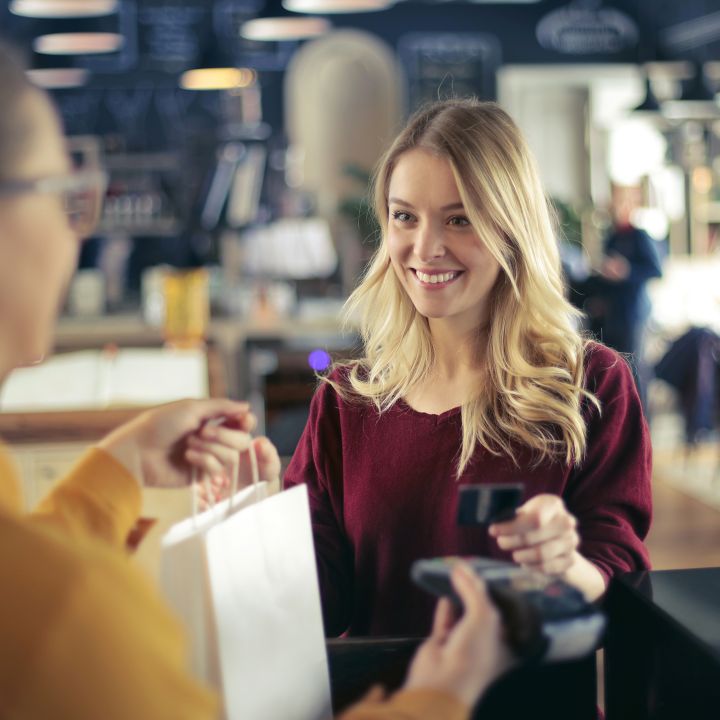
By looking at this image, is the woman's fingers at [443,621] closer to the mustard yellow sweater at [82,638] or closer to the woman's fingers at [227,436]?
the mustard yellow sweater at [82,638]

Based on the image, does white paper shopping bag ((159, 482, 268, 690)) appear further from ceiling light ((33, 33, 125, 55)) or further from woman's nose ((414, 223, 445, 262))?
ceiling light ((33, 33, 125, 55))

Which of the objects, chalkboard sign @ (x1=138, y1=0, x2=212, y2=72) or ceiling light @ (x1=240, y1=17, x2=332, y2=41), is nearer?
ceiling light @ (x1=240, y1=17, x2=332, y2=41)

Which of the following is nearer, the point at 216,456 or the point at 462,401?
the point at 216,456

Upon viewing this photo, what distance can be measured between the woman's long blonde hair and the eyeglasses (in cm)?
64

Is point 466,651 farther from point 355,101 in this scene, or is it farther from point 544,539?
point 355,101

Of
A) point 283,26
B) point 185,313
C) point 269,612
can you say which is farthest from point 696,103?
point 269,612

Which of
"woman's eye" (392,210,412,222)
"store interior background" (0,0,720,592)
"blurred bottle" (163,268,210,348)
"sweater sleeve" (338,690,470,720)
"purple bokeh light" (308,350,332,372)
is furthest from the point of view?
"store interior background" (0,0,720,592)

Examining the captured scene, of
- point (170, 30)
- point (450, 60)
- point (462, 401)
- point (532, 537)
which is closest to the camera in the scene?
point (532, 537)

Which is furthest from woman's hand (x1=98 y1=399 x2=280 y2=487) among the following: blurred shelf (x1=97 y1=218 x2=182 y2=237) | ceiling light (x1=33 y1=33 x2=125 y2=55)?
blurred shelf (x1=97 y1=218 x2=182 y2=237)

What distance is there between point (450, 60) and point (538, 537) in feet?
27.4

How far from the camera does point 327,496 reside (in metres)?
1.39

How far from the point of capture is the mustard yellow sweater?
20.3 inches

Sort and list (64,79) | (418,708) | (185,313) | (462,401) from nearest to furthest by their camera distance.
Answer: (418,708), (462,401), (185,313), (64,79)

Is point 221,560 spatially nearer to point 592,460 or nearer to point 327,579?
point 327,579
